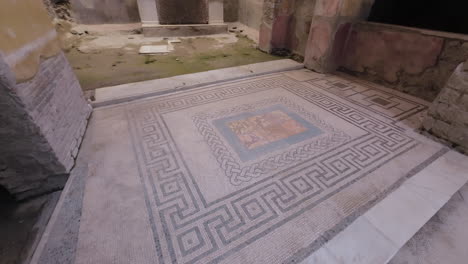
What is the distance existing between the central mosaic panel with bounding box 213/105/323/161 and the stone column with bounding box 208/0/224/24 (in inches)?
129

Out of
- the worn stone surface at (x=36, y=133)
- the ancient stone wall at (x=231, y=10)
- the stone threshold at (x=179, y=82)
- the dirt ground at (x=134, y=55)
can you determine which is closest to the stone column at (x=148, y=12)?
the dirt ground at (x=134, y=55)

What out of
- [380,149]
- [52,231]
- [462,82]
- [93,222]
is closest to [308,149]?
[380,149]

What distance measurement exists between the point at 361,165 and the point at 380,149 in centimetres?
24

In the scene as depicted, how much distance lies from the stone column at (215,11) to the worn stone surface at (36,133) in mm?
3447

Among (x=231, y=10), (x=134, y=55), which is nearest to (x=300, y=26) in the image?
(x=134, y=55)

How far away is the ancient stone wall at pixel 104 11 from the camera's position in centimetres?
378

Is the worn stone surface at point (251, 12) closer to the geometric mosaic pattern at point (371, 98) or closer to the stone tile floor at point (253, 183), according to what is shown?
the geometric mosaic pattern at point (371, 98)

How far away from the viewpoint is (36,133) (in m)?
0.97

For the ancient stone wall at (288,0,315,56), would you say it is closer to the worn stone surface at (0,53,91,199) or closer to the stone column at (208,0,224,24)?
the stone column at (208,0,224,24)

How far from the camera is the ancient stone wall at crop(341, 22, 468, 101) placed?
1648mm

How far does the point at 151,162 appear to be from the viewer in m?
1.24

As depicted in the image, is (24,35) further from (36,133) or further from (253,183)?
(253,183)

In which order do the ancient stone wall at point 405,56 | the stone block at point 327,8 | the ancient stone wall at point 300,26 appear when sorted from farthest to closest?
the ancient stone wall at point 300,26 → the stone block at point 327,8 → the ancient stone wall at point 405,56

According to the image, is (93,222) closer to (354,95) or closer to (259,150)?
(259,150)
